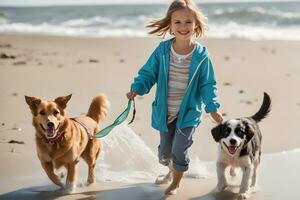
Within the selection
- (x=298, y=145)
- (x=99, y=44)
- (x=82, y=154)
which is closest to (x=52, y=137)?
(x=82, y=154)

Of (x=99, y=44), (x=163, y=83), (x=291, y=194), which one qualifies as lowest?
(x=291, y=194)

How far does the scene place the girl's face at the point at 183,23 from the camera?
3055mm

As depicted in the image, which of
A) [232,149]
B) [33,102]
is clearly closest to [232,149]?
[232,149]

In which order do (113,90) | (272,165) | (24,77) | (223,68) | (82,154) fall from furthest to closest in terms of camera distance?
(223,68), (24,77), (113,90), (272,165), (82,154)

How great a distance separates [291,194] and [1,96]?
3128 mm

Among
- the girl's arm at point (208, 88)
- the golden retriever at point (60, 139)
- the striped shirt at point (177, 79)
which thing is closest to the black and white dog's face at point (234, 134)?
the girl's arm at point (208, 88)

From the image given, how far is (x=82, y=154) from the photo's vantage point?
3.50 meters

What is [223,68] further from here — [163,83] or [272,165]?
[163,83]

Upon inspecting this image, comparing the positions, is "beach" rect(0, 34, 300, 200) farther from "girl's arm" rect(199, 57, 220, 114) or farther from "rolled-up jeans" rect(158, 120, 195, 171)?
"girl's arm" rect(199, 57, 220, 114)

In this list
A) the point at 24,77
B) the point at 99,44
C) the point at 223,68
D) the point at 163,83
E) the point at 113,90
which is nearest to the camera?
the point at 163,83

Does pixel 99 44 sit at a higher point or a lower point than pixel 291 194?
higher

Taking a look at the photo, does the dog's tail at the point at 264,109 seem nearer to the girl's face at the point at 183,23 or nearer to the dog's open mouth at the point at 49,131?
the girl's face at the point at 183,23

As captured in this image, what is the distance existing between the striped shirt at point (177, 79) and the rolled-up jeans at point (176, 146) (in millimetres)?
105

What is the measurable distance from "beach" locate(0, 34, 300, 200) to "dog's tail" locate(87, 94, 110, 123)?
0.23 metres
